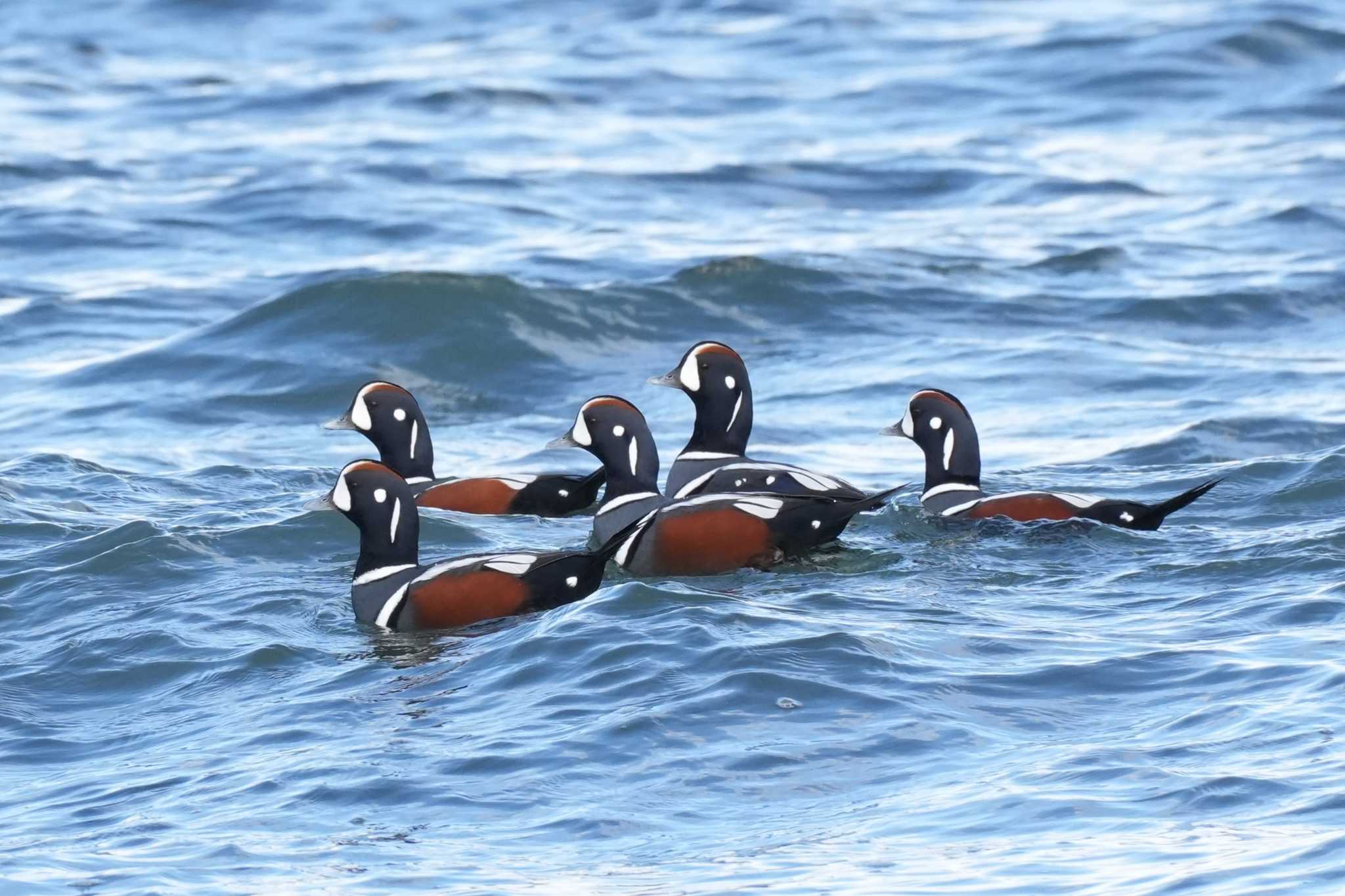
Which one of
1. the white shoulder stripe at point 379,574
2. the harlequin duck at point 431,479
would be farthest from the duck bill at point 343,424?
the white shoulder stripe at point 379,574

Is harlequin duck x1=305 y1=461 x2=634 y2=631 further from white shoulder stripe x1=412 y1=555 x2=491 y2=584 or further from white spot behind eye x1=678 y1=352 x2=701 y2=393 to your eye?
white spot behind eye x1=678 y1=352 x2=701 y2=393

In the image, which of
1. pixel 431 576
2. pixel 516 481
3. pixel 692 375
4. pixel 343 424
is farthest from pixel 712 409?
pixel 431 576

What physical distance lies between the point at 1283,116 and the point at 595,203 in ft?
27.6

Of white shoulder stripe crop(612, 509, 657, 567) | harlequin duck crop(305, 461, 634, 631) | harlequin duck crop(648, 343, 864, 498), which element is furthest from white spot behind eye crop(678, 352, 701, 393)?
harlequin duck crop(305, 461, 634, 631)

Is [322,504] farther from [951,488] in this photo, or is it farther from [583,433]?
[951,488]

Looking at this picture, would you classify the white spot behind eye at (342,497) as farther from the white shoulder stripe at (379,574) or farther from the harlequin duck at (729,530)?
the harlequin duck at (729,530)

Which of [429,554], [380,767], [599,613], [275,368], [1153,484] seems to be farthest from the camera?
[275,368]

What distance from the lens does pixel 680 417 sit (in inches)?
596

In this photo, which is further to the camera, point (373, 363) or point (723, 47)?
point (723, 47)

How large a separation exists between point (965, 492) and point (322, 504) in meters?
3.42

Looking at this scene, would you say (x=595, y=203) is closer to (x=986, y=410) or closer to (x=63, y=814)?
(x=986, y=410)

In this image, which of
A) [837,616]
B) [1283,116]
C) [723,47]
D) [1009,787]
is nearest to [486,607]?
[837,616]

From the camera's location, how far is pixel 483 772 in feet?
24.1

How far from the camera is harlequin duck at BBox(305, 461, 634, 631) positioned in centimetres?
930
